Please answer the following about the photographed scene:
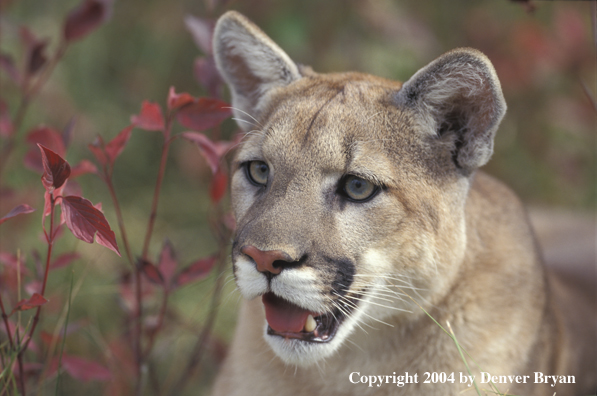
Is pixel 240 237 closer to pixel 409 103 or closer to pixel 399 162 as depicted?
pixel 399 162

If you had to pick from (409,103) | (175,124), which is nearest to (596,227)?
(409,103)

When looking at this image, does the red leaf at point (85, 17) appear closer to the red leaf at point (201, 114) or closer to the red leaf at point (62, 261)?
the red leaf at point (201, 114)

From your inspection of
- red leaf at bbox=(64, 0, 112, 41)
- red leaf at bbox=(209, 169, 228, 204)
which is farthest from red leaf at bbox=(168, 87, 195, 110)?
red leaf at bbox=(64, 0, 112, 41)

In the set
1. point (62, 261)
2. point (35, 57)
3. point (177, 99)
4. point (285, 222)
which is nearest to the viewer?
point (285, 222)

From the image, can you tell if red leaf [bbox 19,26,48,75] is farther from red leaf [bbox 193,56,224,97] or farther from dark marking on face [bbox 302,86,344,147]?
dark marking on face [bbox 302,86,344,147]

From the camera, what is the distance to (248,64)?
3.12 m

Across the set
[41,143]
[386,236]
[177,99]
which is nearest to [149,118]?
[177,99]

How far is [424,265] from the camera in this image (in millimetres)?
2559

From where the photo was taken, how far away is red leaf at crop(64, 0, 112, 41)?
3059 mm

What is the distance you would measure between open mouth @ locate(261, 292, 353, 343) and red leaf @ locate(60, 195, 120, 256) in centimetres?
67

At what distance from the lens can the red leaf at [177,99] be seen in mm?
2625

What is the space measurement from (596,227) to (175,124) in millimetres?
3902

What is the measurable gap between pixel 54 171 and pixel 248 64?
1.29m

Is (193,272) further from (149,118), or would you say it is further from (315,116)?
(315,116)
